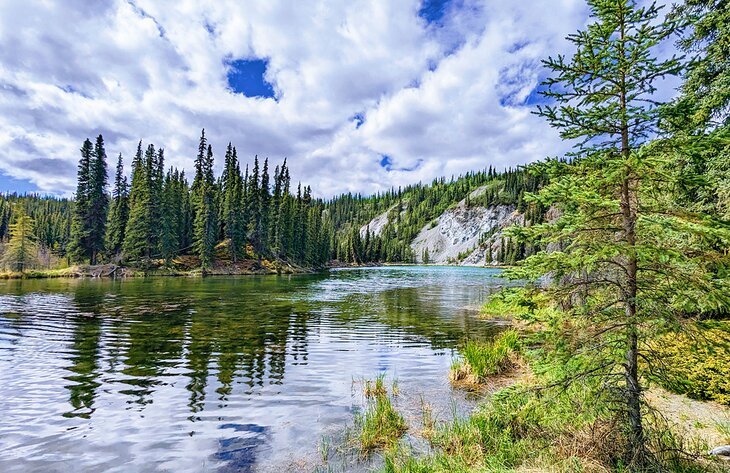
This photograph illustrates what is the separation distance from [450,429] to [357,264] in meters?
150

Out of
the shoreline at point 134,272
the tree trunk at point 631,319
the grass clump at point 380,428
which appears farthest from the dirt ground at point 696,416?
the shoreline at point 134,272

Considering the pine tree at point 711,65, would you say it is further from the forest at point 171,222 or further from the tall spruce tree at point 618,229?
the forest at point 171,222

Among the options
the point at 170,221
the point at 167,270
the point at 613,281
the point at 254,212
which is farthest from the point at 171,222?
the point at 613,281

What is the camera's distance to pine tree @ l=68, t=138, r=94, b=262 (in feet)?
217

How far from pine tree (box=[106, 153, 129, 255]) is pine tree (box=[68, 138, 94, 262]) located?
382 centimetres

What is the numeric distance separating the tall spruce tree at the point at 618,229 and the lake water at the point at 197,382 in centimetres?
155

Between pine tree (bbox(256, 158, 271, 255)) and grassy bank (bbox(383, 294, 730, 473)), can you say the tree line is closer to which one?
pine tree (bbox(256, 158, 271, 255))

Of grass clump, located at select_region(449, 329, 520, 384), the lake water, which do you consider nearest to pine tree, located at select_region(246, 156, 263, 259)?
the lake water

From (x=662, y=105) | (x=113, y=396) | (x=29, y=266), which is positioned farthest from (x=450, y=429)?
(x=29, y=266)

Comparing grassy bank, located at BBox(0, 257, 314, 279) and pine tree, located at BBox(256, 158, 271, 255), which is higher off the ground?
pine tree, located at BBox(256, 158, 271, 255)

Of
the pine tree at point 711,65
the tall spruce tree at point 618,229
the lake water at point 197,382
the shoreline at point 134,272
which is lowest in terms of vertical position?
the lake water at point 197,382

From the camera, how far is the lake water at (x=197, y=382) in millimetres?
7672

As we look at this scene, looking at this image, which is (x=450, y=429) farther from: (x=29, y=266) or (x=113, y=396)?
(x=29, y=266)

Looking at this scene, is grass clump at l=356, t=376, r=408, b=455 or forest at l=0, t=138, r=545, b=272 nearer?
grass clump at l=356, t=376, r=408, b=455
